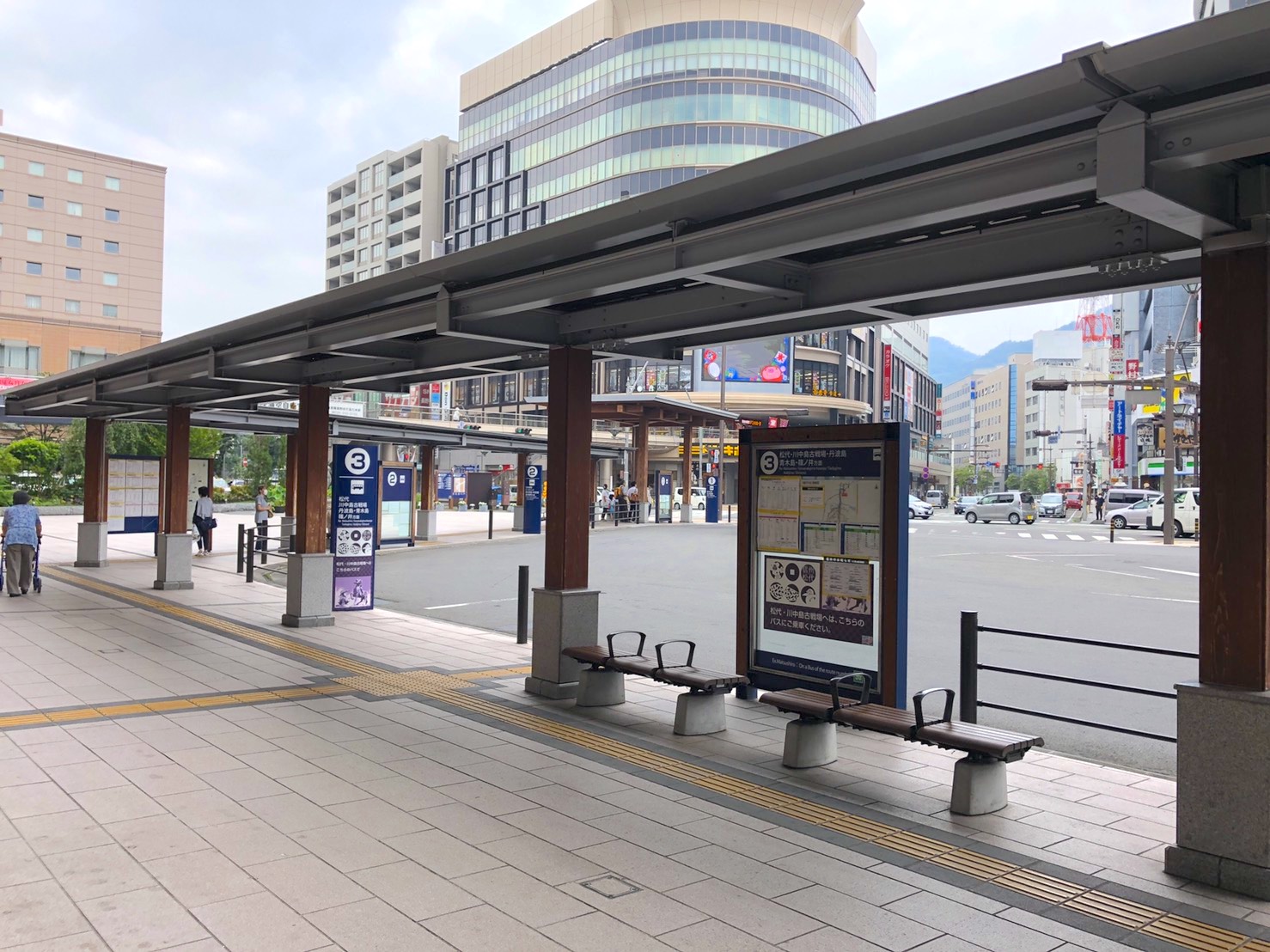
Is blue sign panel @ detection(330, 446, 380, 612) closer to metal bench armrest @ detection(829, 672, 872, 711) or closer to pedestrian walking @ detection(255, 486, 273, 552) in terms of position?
pedestrian walking @ detection(255, 486, 273, 552)

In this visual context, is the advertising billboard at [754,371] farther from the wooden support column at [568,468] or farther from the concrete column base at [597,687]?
the concrete column base at [597,687]

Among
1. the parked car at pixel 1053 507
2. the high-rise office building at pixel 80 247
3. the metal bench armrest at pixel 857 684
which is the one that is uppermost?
the high-rise office building at pixel 80 247

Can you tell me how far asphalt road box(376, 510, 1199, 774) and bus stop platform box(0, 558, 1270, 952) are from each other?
223cm

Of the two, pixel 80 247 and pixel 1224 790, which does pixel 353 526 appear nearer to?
pixel 1224 790

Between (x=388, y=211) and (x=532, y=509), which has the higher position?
(x=388, y=211)

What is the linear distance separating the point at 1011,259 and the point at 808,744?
137 inches

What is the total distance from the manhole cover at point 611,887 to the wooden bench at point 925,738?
2.11 m

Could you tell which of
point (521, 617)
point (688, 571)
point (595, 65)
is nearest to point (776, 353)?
point (595, 65)

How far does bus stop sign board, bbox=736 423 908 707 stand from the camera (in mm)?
7625

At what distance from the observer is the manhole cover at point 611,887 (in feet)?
15.2

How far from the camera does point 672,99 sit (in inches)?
2931

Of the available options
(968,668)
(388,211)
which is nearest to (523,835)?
(968,668)

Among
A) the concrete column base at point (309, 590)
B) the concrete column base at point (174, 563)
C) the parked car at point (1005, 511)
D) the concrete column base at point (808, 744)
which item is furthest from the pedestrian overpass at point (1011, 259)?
the parked car at point (1005, 511)

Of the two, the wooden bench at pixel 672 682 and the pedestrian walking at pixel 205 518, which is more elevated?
the pedestrian walking at pixel 205 518
